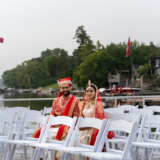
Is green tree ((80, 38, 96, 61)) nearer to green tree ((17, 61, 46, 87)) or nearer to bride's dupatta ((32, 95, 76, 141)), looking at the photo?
green tree ((17, 61, 46, 87))

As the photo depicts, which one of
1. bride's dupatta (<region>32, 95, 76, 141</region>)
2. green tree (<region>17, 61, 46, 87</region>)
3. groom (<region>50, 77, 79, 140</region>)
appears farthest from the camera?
green tree (<region>17, 61, 46, 87</region>)

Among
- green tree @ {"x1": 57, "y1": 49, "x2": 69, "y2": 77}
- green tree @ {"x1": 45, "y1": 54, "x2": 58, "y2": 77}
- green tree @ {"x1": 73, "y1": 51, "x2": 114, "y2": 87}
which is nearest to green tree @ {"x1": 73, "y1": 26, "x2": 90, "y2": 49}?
green tree @ {"x1": 73, "y1": 51, "x2": 114, "y2": 87}

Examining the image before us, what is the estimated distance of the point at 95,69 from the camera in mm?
79312

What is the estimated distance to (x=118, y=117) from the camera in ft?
13.9

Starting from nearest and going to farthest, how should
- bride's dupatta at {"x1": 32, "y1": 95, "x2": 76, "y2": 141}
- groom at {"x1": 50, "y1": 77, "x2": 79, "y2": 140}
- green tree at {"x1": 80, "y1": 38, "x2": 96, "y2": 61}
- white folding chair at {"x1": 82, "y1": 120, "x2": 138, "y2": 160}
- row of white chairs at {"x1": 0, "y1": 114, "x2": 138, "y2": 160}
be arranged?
1. white folding chair at {"x1": 82, "y1": 120, "x2": 138, "y2": 160}
2. row of white chairs at {"x1": 0, "y1": 114, "x2": 138, "y2": 160}
3. bride's dupatta at {"x1": 32, "y1": 95, "x2": 76, "y2": 141}
4. groom at {"x1": 50, "y1": 77, "x2": 79, "y2": 140}
5. green tree at {"x1": 80, "y1": 38, "x2": 96, "y2": 61}

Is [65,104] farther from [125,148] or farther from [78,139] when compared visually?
[125,148]

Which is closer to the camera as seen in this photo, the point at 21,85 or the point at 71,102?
the point at 71,102

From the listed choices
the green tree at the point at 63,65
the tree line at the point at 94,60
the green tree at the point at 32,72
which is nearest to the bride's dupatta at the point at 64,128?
the tree line at the point at 94,60

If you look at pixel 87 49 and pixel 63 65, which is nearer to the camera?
pixel 87 49

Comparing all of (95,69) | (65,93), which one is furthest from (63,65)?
(65,93)

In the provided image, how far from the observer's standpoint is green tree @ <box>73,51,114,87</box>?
77.8m

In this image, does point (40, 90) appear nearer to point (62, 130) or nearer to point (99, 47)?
point (99, 47)

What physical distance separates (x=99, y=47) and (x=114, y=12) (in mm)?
14263

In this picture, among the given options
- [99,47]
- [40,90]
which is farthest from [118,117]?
[40,90]
